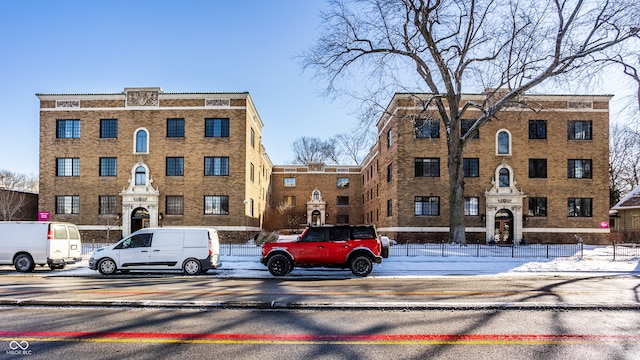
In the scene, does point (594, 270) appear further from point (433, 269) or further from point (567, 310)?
point (567, 310)

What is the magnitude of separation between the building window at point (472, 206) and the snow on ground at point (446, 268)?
12650 mm

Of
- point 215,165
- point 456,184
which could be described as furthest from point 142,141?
point 456,184

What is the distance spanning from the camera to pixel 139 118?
111 ft

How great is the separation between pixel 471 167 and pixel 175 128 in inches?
948

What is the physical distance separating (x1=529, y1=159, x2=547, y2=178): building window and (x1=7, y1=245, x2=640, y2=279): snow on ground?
14.0 meters

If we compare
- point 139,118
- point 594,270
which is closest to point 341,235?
point 594,270

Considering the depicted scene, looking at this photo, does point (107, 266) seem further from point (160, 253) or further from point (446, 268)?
point (446, 268)

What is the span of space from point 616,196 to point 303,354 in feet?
215

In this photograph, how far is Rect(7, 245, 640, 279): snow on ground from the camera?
1644cm

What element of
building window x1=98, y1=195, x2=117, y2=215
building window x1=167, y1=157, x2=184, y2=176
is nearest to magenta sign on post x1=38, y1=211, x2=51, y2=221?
building window x1=98, y1=195, x2=117, y2=215

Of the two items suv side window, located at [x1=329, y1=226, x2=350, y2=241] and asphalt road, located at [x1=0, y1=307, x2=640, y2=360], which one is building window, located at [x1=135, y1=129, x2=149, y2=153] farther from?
asphalt road, located at [x1=0, y1=307, x2=640, y2=360]

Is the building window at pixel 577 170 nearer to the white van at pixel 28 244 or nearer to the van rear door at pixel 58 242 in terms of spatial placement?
the van rear door at pixel 58 242

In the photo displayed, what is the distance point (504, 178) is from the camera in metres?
34.7

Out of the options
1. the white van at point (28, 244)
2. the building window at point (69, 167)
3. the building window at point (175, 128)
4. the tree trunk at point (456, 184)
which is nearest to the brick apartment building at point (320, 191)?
the building window at point (175, 128)
